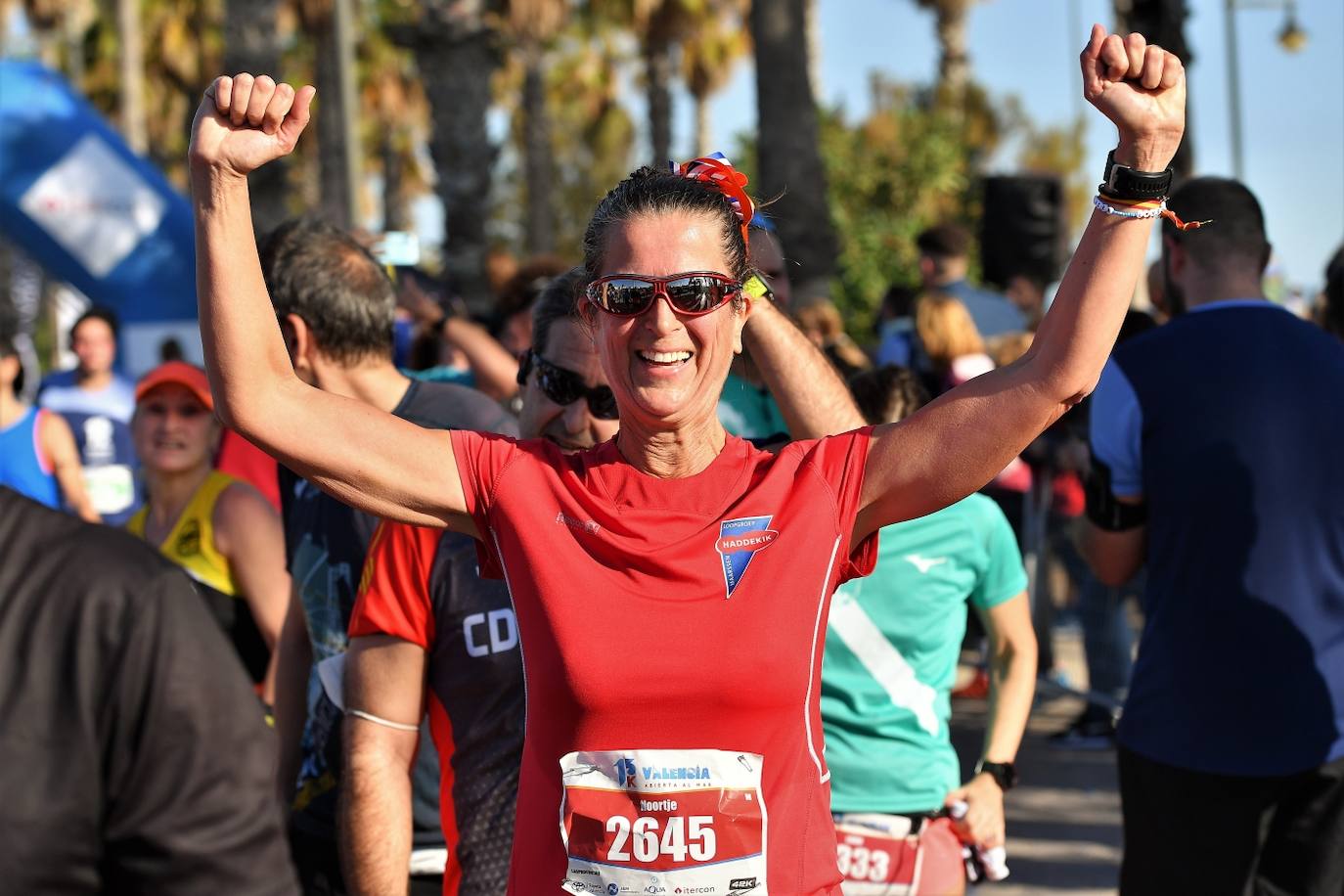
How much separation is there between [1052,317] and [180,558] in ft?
9.65

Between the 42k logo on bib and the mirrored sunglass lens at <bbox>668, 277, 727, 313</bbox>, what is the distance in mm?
334

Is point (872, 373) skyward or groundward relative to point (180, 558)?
skyward

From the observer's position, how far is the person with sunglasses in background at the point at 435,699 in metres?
3.13

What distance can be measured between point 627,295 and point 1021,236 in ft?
35.2

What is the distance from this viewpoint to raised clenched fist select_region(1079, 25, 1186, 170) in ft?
8.15

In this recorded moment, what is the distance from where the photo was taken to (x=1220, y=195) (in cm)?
425

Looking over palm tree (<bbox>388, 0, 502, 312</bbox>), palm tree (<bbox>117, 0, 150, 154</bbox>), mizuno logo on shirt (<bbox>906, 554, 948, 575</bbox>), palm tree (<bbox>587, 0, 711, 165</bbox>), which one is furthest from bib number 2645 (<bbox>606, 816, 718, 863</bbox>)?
palm tree (<bbox>117, 0, 150, 154</bbox>)

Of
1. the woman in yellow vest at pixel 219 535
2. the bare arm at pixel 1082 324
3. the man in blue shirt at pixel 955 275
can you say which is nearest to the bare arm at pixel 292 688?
the woman in yellow vest at pixel 219 535

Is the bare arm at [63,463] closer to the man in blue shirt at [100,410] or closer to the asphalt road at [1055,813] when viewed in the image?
the man in blue shirt at [100,410]

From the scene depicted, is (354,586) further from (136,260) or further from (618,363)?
(136,260)

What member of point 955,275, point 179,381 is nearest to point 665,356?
point 179,381

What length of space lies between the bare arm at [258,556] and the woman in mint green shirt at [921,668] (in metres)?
1.55

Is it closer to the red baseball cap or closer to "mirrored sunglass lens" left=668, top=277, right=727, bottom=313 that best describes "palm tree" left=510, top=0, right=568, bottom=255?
the red baseball cap

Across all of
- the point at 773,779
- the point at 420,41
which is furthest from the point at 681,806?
the point at 420,41
